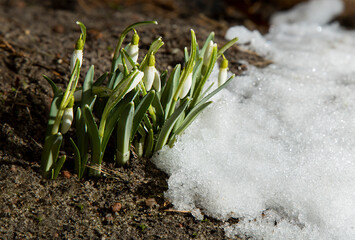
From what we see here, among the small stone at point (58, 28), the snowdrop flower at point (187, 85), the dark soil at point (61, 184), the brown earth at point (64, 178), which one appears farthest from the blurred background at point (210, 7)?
the snowdrop flower at point (187, 85)

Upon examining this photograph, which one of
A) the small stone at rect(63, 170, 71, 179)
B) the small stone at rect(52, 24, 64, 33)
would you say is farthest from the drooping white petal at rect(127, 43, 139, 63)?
the small stone at rect(52, 24, 64, 33)

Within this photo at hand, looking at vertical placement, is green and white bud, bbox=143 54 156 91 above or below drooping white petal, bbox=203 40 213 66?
below

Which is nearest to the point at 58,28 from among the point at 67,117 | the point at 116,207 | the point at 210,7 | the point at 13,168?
the point at 210,7

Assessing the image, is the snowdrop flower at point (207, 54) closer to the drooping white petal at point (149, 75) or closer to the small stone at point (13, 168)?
the drooping white petal at point (149, 75)

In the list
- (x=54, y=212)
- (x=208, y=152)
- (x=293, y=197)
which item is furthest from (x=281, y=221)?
(x=54, y=212)

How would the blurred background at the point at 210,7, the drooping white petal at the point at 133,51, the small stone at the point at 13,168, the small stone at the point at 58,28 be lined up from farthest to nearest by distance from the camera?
the blurred background at the point at 210,7, the small stone at the point at 58,28, the small stone at the point at 13,168, the drooping white petal at the point at 133,51

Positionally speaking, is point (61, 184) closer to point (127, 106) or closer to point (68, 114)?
point (68, 114)

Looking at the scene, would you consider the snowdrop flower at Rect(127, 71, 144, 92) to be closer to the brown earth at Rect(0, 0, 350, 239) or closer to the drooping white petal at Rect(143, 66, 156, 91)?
the drooping white petal at Rect(143, 66, 156, 91)
